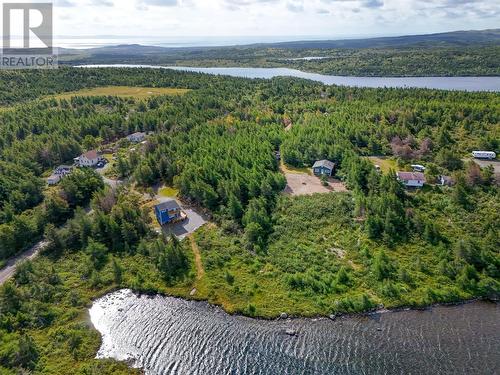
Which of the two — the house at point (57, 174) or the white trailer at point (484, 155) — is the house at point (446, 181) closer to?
the white trailer at point (484, 155)

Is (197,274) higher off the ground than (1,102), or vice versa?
(1,102)

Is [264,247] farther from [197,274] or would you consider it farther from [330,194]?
[330,194]

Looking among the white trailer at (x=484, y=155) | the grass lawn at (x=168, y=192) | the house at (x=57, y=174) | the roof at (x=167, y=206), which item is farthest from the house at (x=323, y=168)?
the house at (x=57, y=174)

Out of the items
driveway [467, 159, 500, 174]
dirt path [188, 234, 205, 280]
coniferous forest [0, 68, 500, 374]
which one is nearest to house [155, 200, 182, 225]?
coniferous forest [0, 68, 500, 374]

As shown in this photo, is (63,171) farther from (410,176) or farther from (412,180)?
(412,180)

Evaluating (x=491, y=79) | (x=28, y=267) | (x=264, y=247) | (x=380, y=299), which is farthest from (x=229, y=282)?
(x=491, y=79)

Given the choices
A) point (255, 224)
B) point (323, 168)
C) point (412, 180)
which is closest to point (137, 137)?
point (323, 168)
